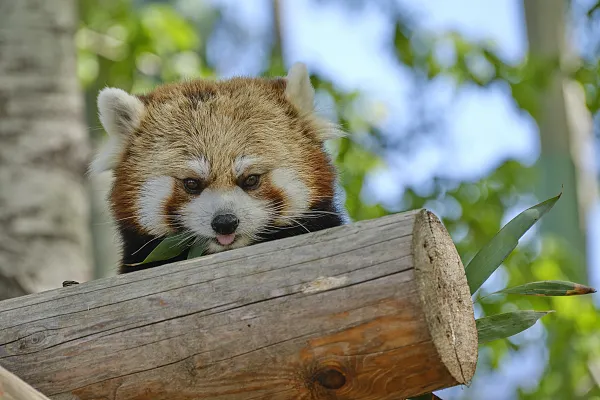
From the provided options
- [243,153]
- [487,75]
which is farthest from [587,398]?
[243,153]

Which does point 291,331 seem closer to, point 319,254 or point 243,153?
point 319,254

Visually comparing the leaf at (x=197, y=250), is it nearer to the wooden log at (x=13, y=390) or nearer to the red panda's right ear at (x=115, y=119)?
the red panda's right ear at (x=115, y=119)

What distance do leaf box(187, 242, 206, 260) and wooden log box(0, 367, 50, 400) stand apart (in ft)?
3.46

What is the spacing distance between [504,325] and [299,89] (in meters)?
1.40

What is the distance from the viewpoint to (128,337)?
2.18 m

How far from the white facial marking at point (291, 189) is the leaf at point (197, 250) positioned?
326 mm

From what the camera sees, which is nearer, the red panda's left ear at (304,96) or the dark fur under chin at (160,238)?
the dark fur under chin at (160,238)

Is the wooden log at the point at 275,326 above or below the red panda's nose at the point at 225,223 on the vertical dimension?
below

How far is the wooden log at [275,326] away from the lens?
2.00 m

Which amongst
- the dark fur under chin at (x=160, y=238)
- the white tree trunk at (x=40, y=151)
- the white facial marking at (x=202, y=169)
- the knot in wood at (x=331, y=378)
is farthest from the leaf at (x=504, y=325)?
the white tree trunk at (x=40, y=151)

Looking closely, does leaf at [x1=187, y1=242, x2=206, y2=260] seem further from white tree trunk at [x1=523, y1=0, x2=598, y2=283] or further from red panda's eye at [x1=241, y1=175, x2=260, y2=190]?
white tree trunk at [x1=523, y1=0, x2=598, y2=283]

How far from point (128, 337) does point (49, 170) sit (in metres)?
2.60

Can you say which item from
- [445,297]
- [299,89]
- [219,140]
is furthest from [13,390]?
[299,89]

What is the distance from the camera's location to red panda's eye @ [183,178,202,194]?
120 inches
